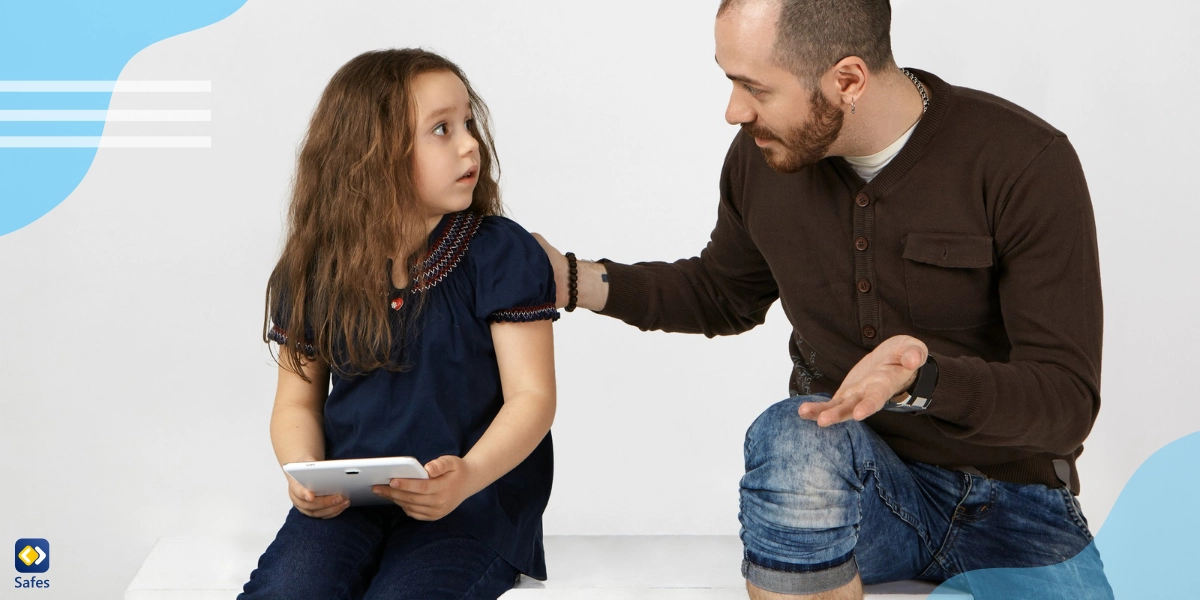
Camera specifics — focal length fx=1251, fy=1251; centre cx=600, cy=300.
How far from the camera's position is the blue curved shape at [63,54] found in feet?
8.87

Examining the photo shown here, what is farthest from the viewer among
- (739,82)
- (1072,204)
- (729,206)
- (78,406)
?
(78,406)

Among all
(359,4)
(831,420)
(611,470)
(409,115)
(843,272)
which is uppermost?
(359,4)

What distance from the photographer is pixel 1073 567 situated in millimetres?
1734

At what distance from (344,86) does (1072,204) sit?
106 centimetres

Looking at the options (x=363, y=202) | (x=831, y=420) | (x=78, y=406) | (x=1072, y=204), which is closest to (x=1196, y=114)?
(x=1072, y=204)

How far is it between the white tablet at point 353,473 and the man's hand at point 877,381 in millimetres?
519

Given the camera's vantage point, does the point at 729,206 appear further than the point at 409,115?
Yes

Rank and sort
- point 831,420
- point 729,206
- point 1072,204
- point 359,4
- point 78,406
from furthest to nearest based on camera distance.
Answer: point 78,406 < point 359,4 < point 729,206 < point 1072,204 < point 831,420

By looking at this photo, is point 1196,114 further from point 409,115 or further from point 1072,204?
point 409,115

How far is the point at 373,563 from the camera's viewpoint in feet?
5.75

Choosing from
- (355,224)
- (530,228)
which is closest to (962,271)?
(355,224)

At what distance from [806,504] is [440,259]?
2.11 ft

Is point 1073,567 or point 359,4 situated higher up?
point 359,4

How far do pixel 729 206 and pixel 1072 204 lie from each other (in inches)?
22.0
